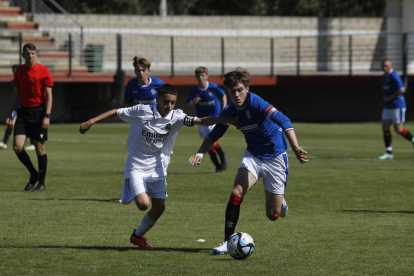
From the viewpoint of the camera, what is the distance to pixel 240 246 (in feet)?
21.4

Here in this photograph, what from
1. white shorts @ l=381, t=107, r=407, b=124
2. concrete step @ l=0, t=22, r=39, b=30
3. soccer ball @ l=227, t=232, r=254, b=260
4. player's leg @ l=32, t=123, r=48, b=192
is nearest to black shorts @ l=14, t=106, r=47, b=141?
player's leg @ l=32, t=123, r=48, b=192

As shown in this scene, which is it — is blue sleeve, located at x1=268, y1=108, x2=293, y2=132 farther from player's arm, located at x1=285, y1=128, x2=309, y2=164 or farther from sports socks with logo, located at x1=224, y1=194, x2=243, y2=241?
sports socks with logo, located at x1=224, y1=194, x2=243, y2=241

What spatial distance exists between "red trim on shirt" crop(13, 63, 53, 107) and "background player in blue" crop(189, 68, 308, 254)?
4553 millimetres

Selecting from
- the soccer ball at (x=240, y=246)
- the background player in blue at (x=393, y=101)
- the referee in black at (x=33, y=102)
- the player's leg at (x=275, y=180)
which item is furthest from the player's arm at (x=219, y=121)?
the background player in blue at (x=393, y=101)

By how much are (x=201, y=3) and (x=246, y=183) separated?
4305 centimetres

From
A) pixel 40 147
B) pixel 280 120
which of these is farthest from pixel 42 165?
pixel 280 120

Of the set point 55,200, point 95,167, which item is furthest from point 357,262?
point 95,167

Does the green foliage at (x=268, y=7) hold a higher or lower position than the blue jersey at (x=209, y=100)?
higher

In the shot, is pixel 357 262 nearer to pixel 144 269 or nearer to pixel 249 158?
pixel 249 158

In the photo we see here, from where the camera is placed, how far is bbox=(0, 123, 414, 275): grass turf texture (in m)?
6.37

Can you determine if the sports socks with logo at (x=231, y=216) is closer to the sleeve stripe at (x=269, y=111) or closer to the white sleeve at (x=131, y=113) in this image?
the sleeve stripe at (x=269, y=111)

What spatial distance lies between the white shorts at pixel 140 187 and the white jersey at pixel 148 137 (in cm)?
6

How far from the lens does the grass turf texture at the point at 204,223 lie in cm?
637

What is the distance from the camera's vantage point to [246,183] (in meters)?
6.98
